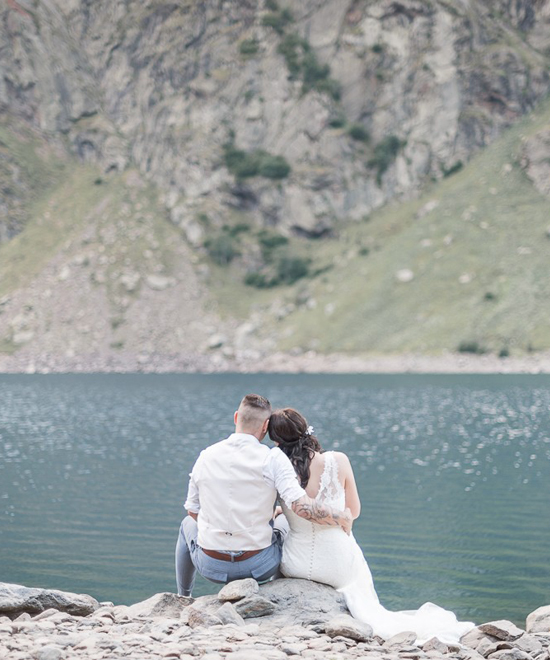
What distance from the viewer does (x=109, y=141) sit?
165m

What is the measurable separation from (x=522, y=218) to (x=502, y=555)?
4334 inches

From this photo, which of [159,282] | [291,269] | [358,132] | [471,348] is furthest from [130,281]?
[471,348]

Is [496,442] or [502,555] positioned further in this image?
[496,442]

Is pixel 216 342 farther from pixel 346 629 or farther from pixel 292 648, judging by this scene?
pixel 292 648

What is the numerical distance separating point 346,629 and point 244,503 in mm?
1863

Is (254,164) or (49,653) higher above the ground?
(254,164)

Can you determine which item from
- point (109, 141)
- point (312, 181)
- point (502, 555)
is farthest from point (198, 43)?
point (502, 555)

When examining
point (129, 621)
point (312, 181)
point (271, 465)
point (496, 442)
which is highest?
point (312, 181)

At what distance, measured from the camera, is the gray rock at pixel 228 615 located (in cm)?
902

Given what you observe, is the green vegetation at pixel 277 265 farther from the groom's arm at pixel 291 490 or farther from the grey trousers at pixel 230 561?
the groom's arm at pixel 291 490

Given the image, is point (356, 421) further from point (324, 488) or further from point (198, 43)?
point (198, 43)

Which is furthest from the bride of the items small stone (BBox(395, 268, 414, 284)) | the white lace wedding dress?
small stone (BBox(395, 268, 414, 284))

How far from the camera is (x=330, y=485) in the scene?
9297mm

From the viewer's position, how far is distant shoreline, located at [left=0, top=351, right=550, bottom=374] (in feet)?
317
